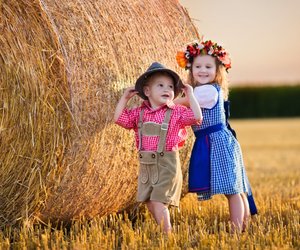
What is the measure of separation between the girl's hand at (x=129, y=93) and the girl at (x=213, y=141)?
1.38ft

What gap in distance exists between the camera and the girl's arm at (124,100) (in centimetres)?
585

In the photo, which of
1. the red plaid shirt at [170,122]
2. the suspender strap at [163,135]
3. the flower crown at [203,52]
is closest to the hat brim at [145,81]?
the red plaid shirt at [170,122]

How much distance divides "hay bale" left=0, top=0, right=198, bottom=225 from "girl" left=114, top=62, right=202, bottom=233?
0.23m

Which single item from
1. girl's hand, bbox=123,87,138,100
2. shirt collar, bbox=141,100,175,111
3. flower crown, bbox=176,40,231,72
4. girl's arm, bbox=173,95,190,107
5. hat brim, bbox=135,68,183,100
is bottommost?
shirt collar, bbox=141,100,175,111

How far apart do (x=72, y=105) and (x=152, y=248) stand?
1314 millimetres

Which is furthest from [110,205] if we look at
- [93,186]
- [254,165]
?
[254,165]

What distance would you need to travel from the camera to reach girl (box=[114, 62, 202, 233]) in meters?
5.81

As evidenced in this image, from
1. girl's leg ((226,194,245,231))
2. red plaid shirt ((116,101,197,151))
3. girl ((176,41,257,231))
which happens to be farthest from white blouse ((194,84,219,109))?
girl's leg ((226,194,245,231))

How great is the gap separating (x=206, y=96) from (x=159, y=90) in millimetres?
461

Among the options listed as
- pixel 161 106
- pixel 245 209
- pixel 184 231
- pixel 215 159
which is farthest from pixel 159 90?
pixel 245 209

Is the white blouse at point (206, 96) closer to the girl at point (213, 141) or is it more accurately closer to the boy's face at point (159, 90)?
the girl at point (213, 141)

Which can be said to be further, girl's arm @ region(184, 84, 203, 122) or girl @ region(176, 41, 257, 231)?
girl @ region(176, 41, 257, 231)

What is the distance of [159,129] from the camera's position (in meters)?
5.84

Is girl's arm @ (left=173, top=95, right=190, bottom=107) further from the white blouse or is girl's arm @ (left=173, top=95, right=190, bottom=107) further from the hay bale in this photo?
the hay bale
